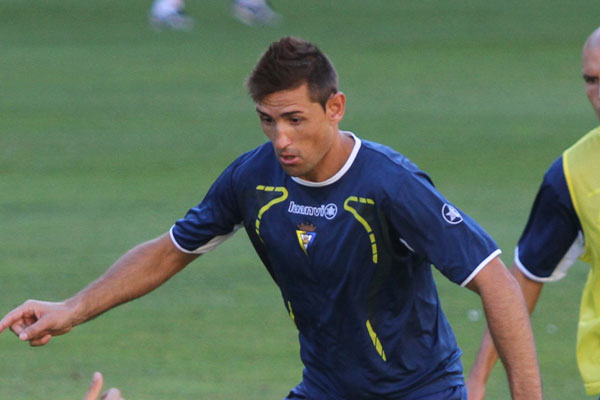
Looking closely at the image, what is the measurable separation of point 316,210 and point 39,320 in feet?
4.27

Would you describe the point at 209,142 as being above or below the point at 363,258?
above

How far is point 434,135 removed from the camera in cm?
1689

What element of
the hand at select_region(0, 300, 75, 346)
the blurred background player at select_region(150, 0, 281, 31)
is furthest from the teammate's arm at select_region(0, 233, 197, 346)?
the blurred background player at select_region(150, 0, 281, 31)

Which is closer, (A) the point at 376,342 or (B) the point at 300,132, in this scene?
(B) the point at 300,132

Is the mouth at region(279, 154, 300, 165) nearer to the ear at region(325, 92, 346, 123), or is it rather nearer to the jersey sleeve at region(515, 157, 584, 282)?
the ear at region(325, 92, 346, 123)

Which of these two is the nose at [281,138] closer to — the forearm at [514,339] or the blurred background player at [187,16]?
the forearm at [514,339]

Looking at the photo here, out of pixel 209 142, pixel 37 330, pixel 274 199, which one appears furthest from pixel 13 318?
pixel 209 142

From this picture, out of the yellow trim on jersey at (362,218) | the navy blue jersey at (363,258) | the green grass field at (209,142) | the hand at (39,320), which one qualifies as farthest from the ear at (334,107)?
the green grass field at (209,142)

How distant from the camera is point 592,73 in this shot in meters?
5.20

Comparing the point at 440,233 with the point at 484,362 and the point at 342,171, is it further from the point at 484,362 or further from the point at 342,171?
the point at 484,362

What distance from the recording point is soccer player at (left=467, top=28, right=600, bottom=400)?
530 cm

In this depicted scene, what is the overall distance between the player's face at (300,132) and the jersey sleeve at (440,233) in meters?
0.36

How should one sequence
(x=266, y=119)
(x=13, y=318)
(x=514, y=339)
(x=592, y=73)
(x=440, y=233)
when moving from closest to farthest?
(x=514, y=339) < (x=440, y=233) < (x=592, y=73) < (x=266, y=119) < (x=13, y=318)

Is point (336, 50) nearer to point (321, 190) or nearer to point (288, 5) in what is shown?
point (288, 5)
